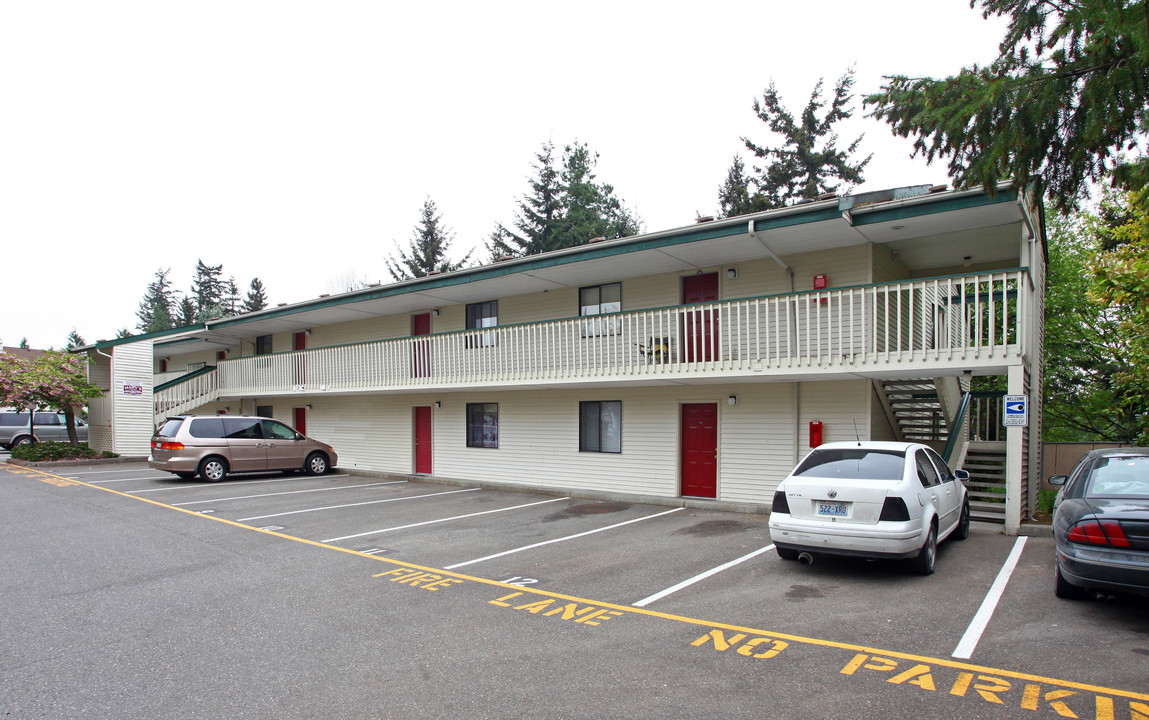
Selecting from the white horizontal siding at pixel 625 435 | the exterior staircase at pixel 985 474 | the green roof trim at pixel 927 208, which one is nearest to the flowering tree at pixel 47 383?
the white horizontal siding at pixel 625 435

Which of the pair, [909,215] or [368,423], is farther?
[368,423]

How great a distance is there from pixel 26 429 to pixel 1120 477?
3609 centimetres

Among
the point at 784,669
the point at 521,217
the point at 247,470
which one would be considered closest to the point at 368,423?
the point at 247,470

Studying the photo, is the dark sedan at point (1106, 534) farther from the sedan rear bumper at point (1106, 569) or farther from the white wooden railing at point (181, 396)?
the white wooden railing at point (181, 396)

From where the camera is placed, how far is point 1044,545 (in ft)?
28.3

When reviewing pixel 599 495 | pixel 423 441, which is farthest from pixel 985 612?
pixel 423 441

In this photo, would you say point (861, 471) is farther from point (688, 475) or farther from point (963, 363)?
point (688, 475)

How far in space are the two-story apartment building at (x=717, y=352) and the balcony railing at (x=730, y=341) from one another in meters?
0.05

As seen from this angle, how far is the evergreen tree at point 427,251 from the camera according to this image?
43709 mm

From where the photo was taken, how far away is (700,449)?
13555 mm

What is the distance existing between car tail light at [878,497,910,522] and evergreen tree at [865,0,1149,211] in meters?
3.34

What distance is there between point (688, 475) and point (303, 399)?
15.5 metres

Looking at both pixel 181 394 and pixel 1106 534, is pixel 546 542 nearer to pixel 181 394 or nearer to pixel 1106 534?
pixel 1106 534

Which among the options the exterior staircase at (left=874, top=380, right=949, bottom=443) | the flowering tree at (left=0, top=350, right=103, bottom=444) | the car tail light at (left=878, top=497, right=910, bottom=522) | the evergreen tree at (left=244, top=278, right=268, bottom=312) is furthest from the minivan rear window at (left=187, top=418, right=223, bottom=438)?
the evergreen tree at (left=244, top=278, right=268, bottom=312)
